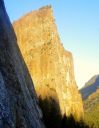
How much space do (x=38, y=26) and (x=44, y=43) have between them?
169 inches

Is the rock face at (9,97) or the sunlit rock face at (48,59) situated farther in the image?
the sunlit rock face at (48,59)

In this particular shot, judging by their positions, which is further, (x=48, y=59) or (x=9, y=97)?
(x=48, y=59)

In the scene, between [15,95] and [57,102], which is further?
[57,102]

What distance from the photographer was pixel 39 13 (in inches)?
2598

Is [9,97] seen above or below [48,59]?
below

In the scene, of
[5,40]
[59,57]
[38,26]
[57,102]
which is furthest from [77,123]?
[5,40]

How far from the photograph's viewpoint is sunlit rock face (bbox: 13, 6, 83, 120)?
199 feet

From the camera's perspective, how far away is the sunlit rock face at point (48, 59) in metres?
60.7

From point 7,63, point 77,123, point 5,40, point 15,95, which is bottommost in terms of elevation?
point 77,123

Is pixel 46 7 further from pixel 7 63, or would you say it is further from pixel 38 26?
pixel 7 63

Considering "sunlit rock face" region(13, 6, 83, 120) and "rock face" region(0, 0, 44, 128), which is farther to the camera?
"sunlit rock face" region(13, 6, 83, 120)

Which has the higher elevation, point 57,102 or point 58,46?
point 58,46

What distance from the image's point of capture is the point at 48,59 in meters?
62.0

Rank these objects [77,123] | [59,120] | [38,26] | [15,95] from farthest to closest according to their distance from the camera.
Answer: [38,26] → [77,123] → [59,120] → [15,95]
